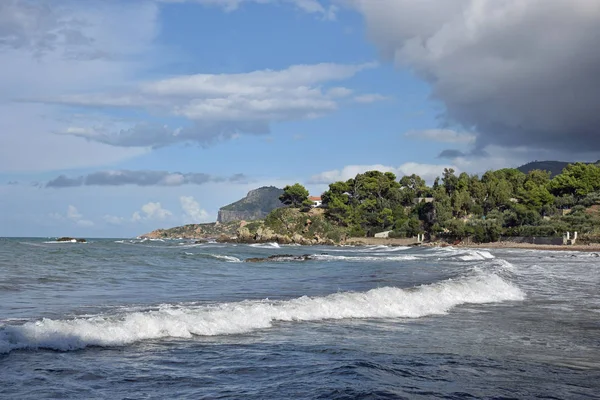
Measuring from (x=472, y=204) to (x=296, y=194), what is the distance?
40.1 meters

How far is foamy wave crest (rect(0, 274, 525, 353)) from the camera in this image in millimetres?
9023

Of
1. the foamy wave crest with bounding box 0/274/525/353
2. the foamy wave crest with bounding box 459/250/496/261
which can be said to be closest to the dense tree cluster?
the foamy wave crest with bounding box 459/250/496/261

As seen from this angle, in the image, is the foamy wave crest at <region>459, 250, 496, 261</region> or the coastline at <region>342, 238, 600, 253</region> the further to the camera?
the coastline at <region>342, 238, 600, 253</region>

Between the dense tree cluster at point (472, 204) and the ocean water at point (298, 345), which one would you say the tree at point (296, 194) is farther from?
the ocean water at point (298, 345)

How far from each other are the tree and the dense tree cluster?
19.7 ft

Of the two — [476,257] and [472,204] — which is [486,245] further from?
[476,257]

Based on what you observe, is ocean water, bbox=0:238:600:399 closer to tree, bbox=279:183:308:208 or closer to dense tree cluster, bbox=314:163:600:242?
dense tree cluster, bbox=314:163:600:242

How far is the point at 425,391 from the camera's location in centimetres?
639

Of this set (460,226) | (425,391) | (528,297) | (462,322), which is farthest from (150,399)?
(460,226)

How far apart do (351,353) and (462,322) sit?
4.80m

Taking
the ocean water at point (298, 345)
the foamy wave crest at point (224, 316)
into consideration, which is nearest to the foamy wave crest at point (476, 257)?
the foamy wave crest at point (224, 316)

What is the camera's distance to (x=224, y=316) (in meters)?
11.4

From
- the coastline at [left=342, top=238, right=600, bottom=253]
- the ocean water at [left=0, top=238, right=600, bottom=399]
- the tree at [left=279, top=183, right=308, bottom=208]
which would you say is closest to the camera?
the ocean water at [left=0, top=238, right=600, bottom=399]

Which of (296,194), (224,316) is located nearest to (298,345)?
(224,316)
